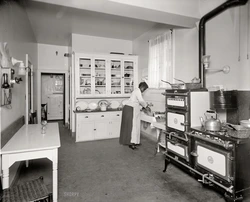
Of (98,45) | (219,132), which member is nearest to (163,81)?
(219,132)

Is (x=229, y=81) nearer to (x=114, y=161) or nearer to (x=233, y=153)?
(x=233, y=153)

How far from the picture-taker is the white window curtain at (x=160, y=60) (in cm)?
397

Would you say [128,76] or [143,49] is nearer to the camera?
[143,49]

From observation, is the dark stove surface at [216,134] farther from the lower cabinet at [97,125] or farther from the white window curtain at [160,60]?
the lower cabinet at [97,125]

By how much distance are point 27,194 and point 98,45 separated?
4622mm

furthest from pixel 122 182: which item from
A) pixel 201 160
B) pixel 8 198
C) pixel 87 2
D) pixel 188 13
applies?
pixel 188 13

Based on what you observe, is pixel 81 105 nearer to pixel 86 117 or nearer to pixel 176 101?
pixel 86 117

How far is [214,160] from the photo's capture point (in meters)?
2.05

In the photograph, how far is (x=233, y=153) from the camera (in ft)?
6.05

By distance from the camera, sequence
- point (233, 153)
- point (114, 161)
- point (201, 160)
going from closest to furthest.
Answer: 1. point (233, 153)
2. point (201, 160)
3. point (114, 161)

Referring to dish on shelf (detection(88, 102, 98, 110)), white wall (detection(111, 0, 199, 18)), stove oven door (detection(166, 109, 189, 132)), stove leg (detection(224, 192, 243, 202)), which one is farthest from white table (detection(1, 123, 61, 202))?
dish on shelf (detection(88, 102, 98, 110))

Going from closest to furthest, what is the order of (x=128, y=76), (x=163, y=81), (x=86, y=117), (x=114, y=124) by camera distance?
1. (x=163, y=81)
2. (x=86, y=117)
3. (x=114, y=124)
4. (x=128, y=76)

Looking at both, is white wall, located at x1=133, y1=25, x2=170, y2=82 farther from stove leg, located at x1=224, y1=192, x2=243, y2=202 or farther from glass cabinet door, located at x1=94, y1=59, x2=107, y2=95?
stove leg, located at x1=224, y1=192, x2=243, y2=202

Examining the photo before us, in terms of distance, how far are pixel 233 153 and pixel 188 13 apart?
2329mm
